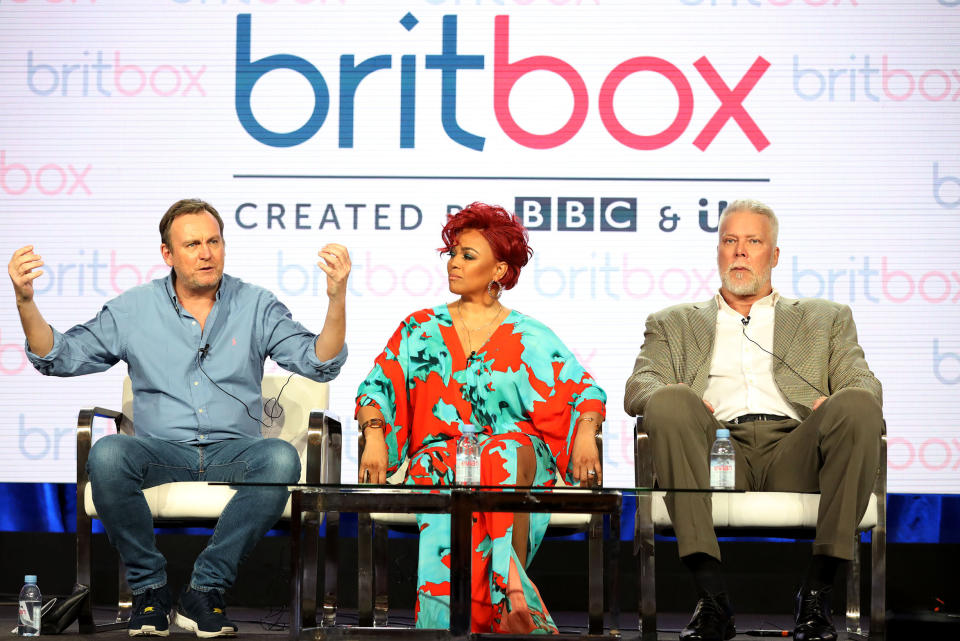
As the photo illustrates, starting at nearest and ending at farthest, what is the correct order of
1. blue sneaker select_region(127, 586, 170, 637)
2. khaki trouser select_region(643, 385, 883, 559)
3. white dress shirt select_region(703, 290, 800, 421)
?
khaki trouser select_region(643, 385, 883, 559) < blue sneaker select_region(127, 586, 170, 637) < white dress shirt select_region(703, 290, 800, 421)

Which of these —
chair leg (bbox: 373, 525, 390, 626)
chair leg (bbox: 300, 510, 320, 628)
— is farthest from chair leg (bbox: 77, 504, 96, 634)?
chair leg (bbox: 373, 525, 390, 626)

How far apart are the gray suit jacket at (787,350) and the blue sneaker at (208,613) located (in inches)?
52.0

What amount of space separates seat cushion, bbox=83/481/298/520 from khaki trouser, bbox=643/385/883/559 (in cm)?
124

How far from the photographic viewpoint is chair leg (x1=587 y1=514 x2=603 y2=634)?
11.6ft

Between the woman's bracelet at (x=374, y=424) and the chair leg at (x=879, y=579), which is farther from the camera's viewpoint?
the woman's bracelet at (x=374, y=424)

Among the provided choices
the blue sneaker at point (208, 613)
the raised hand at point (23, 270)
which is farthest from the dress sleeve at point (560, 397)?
the raised hand at point (23, 270)

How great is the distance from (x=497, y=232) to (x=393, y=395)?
60cm

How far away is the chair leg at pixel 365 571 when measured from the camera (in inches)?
146

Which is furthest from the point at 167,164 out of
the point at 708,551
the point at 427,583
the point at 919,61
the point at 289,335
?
the point at 919,61

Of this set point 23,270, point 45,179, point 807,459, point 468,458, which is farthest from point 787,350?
point 45,179

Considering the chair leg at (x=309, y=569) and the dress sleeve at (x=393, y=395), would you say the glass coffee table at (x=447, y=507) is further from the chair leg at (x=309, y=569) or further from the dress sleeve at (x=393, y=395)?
the dress sleeve at (x=393, y=395)

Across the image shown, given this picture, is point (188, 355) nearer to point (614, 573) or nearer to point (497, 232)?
point (497, 232)

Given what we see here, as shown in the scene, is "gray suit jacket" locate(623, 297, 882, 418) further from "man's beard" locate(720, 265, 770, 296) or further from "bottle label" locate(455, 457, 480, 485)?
"bottle label" locate(455, 457, 480, 485)

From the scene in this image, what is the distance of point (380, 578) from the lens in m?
3.81
